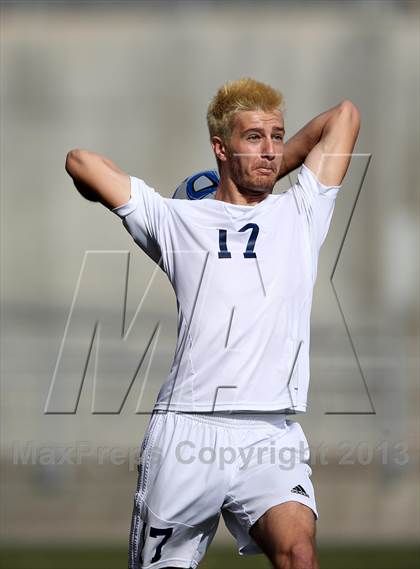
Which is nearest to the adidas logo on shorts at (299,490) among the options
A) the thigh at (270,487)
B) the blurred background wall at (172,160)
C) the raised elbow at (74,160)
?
the thigh at (270,487)

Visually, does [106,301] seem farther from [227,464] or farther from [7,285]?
[227,464]

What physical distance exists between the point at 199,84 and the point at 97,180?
808 centimetres

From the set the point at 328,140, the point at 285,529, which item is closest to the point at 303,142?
the point at 328,140

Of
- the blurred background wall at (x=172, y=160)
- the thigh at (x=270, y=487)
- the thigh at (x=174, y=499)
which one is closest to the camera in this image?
the thigh at (x=270, y=487)

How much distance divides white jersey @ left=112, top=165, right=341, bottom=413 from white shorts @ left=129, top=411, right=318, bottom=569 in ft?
0.25

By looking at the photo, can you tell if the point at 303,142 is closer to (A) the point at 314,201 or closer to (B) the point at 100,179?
(A) the point at 314,201

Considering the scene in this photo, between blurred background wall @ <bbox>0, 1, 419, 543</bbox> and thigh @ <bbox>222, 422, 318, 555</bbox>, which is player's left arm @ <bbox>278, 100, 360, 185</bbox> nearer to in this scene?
thigh @ <bbox>222, 422, 318, 555</bbox>

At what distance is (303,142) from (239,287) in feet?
2.07

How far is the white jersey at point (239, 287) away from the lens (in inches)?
141

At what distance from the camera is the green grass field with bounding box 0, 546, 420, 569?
6.35m

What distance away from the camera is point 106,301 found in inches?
435

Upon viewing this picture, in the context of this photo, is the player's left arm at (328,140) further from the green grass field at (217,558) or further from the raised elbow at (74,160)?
the green grass field at (217,558)

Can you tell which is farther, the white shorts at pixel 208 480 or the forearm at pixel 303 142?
the forearm at pixel 303 142

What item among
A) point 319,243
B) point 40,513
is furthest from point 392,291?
point 319,243
